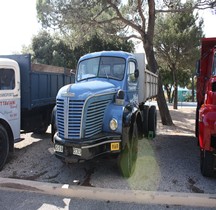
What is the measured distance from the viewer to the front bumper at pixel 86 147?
5.13m

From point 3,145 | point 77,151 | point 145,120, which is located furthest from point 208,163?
point 3,145

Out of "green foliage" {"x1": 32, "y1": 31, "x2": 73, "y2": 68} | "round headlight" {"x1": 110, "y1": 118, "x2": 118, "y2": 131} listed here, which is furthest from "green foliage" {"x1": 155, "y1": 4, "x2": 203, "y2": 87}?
"round headlight" {"x1": 110, "y1": 118, "x2": 118, "y2": 131}

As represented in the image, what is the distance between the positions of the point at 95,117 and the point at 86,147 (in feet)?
2.05

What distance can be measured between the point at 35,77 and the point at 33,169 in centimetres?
275

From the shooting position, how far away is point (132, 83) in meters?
6.99

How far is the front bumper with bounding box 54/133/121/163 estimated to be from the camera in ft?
16.8

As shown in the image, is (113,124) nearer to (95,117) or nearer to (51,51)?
(95,117)

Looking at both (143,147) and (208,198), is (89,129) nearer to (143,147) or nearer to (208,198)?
(208,198)

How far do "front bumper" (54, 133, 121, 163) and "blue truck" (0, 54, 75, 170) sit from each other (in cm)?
182

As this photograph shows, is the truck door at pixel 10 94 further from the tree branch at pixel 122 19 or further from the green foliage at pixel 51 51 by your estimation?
the green foliage at pixel 51 51

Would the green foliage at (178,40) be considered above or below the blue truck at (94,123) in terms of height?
above

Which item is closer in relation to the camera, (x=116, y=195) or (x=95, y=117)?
(x=116, y=195)

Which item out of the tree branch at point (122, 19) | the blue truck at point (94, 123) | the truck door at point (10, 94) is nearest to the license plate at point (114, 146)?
the blue truck at point (94, 123)

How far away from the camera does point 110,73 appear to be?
6625mm
